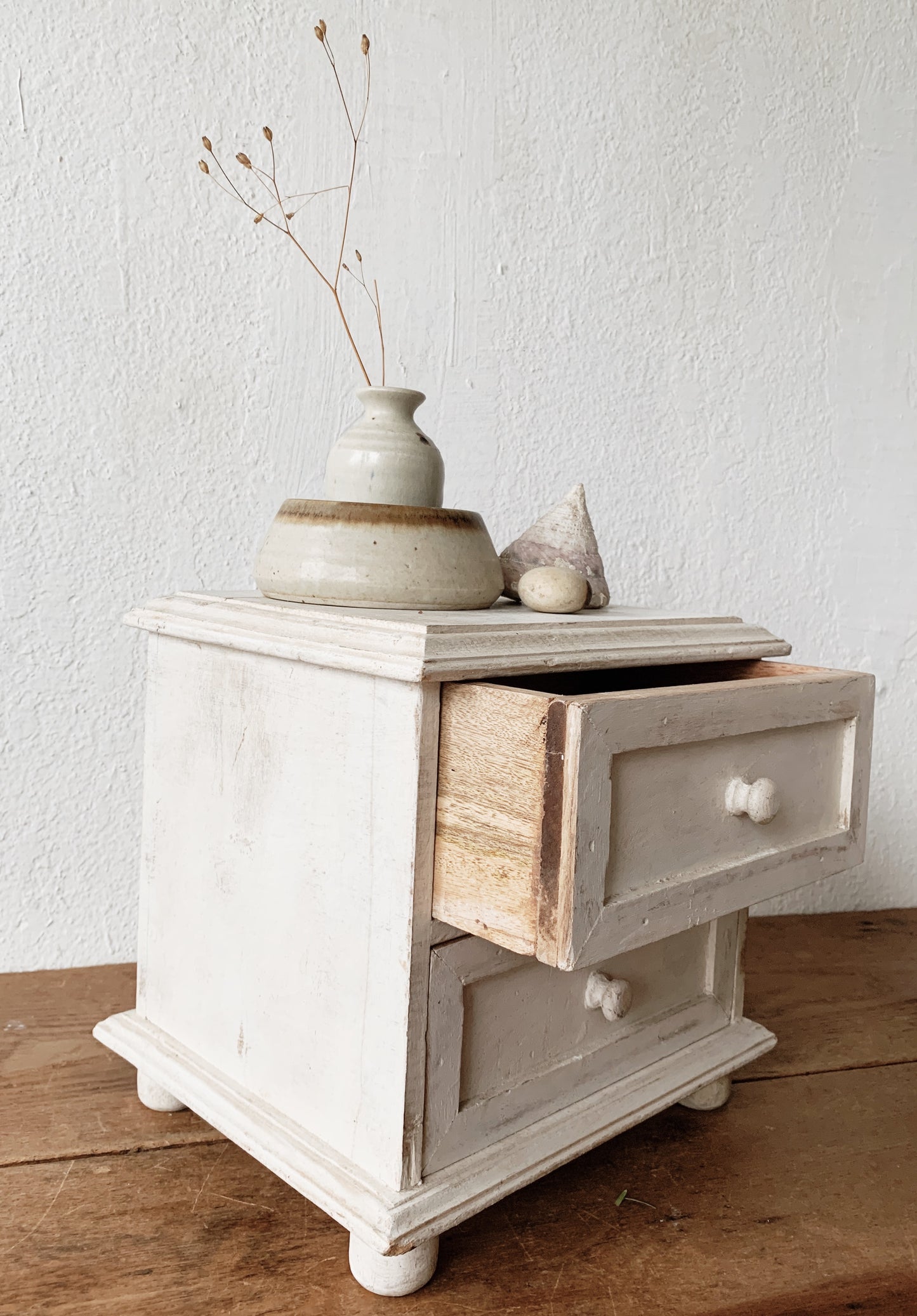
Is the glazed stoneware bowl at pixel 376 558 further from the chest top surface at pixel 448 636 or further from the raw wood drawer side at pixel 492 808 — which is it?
the raw wood drawer side at pixel 492 808

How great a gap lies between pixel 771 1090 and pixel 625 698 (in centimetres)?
56

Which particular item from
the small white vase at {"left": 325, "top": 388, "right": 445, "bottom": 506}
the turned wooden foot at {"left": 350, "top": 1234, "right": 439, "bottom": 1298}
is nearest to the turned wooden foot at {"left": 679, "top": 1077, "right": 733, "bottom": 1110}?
the turned wooden foot at {"left": 350, "top": 1234, "right": 439, "bottom": 1298}

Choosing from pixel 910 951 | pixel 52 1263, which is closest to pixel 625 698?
pixel 52 1263

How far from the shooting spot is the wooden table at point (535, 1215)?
682mm

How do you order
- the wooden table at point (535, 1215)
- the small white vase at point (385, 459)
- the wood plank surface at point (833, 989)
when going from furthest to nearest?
the wood plank surface at point (833, 989)
the small white vase at point (385, 459)
the wooden table at point (535, 1215)

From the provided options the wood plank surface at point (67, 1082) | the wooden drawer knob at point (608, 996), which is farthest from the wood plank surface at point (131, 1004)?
the wooden drawer knob at point (608, 996)

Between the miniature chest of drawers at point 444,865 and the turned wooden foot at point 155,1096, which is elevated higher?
the miniature chest of drawers at point 444,865

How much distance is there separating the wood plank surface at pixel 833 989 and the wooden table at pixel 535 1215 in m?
0.01

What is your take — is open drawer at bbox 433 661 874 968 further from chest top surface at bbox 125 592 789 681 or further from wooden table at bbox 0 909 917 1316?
wooden table at bbox 0 909 917 1316

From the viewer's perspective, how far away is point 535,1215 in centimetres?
77

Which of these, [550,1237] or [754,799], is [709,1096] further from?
[754,799]

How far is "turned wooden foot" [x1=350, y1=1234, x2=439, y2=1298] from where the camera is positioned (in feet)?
2.23

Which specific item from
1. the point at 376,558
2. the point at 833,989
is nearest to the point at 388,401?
the point at 376,558

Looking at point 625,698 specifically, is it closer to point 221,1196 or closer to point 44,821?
point 221,1196
